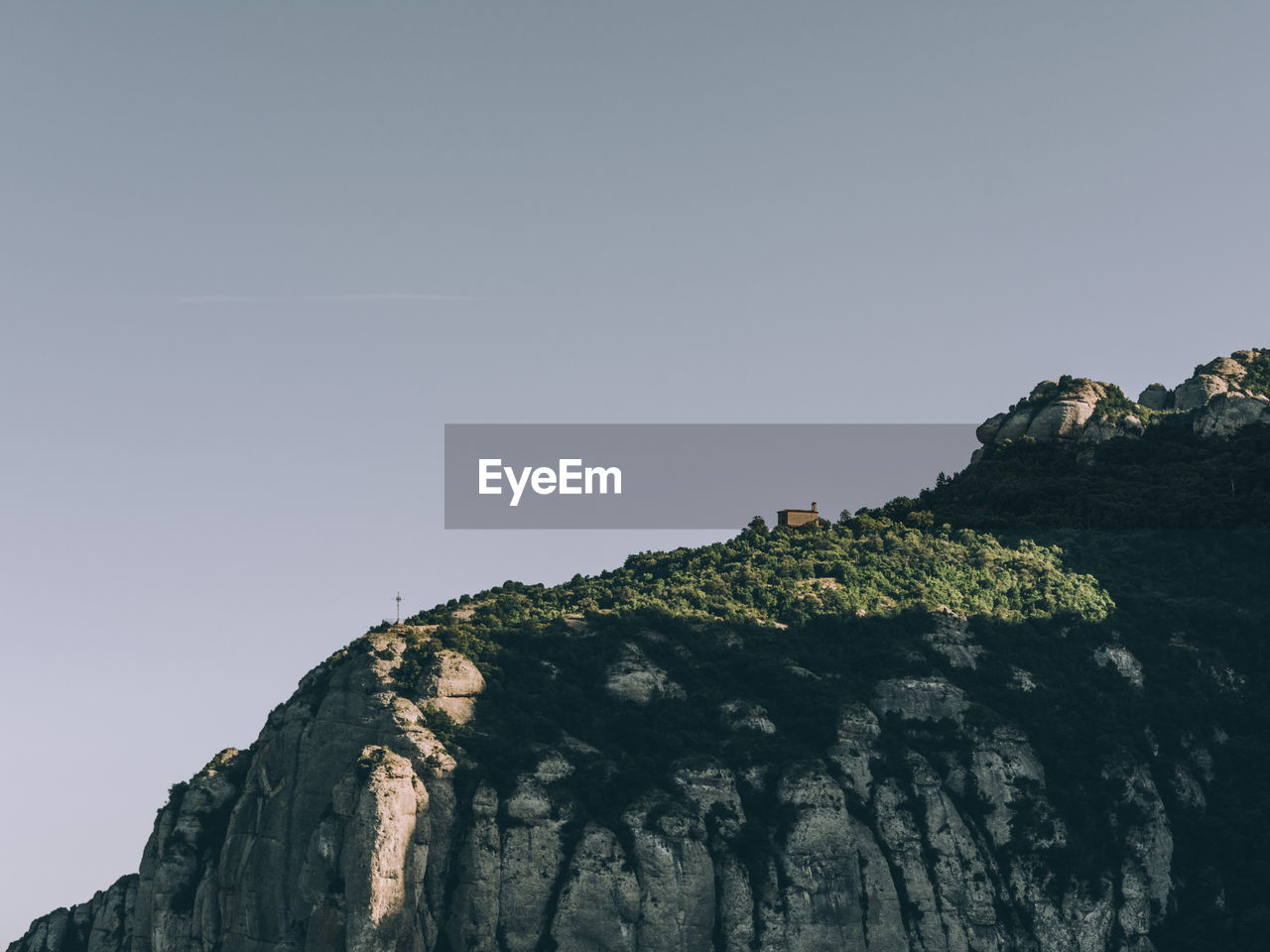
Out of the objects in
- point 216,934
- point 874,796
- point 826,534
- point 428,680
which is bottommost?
point 216,934

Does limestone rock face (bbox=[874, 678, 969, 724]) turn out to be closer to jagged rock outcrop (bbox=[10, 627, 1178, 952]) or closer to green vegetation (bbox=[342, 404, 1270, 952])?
jagged rock outcrop (bbox=[10, 627, 1178, 952])

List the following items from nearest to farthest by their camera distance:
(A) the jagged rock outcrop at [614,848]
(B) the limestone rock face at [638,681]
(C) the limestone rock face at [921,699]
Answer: (A) the jagged rock outcrop at [614,848] → (B) the limestone rock face at [638,681] → (C) the limestone rock face at [921,699]

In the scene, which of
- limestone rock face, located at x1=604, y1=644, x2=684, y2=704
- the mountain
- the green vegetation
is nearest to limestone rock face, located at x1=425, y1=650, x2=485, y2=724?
the mountain

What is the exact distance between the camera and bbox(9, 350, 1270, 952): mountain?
474 feet

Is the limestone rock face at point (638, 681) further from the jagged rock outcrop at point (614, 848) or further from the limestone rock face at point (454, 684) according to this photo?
the limestone rock face at point (454, 684)

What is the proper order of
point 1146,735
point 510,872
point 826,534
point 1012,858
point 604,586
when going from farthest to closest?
point 826,534 < point 604,586 < point 1146,735 < point 1012,858 < point 510,872

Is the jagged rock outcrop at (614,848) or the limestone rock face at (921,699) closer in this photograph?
the jagged rock outcrop at (614,848)

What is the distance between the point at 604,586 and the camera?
18362 cm

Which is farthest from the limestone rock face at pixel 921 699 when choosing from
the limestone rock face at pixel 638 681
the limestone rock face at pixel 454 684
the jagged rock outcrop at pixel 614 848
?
the limestone rock face at pixel 454 684

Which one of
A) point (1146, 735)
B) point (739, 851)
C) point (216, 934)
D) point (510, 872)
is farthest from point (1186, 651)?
point (216, 934)

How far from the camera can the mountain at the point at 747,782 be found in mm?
144625

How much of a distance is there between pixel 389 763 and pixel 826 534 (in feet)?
211

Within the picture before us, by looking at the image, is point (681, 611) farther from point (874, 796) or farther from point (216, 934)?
point (216, 934)

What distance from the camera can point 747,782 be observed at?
153m
